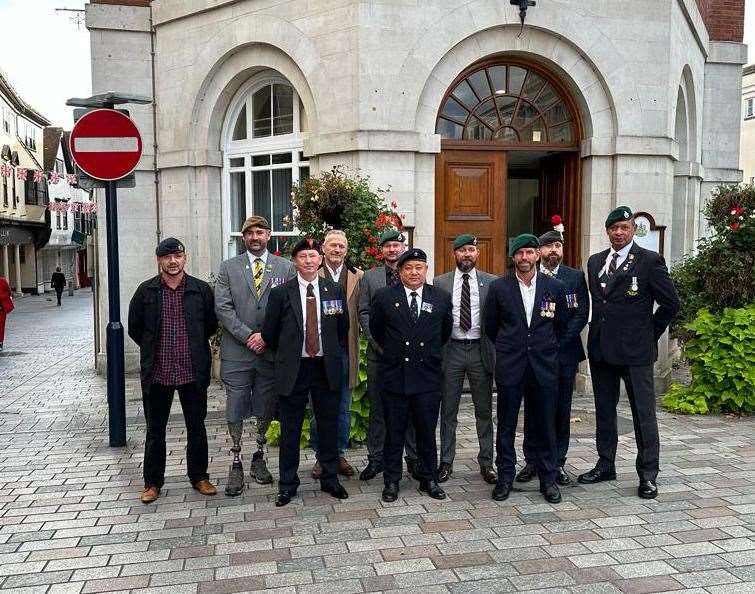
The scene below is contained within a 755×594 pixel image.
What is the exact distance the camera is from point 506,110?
30.4 ft

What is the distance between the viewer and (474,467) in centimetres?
617

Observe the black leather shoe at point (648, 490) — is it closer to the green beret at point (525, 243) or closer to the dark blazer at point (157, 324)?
the green beret at point (525, 243)

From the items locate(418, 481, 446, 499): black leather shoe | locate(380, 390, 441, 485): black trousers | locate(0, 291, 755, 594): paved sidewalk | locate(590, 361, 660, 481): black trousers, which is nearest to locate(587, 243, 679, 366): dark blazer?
locate(590, 361, 660, 481): black trousers

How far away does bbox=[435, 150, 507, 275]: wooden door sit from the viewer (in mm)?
9016

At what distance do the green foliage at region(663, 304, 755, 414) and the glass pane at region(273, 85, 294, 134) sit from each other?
5.75m

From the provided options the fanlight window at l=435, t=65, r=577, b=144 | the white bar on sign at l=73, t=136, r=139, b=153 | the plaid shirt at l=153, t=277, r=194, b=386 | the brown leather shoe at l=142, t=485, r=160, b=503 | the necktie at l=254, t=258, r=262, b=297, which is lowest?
the brown leather shoe at l=142, t=485, r=160, b=503

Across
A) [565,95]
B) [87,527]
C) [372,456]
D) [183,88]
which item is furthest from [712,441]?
[183,88]

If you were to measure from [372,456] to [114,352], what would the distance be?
291cm

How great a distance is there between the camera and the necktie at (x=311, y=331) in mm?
5332

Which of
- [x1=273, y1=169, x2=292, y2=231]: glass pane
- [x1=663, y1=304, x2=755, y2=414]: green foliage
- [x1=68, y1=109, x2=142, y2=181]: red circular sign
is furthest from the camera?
[x1=273, y1=169, x2=292, y2=231]: glass pane

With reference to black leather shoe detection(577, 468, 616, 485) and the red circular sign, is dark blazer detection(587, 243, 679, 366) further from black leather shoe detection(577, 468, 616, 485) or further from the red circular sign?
the red circular sign

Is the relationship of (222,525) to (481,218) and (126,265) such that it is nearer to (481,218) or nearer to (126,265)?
(481,218)

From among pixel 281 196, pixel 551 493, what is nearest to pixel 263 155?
pixel 281 196

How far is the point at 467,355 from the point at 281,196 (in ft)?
16.9
